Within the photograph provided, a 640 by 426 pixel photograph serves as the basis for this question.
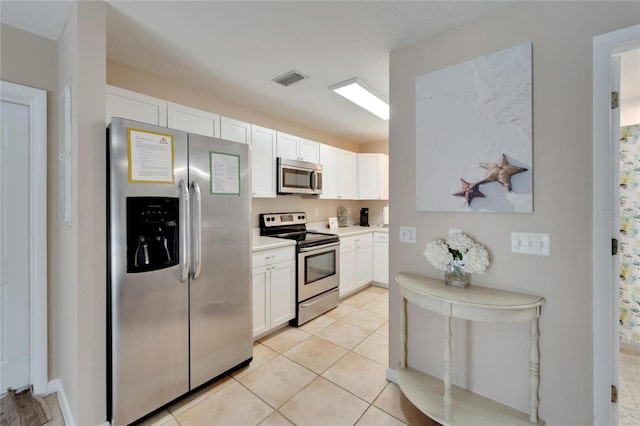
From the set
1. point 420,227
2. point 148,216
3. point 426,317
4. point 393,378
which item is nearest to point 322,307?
point 393,378

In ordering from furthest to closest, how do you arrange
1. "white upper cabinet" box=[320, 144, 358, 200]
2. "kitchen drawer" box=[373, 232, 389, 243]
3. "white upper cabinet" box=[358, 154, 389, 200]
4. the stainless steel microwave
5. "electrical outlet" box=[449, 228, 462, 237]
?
1. "white upper cabinet" box=[358, 154, 389, 200]
2. "kitchen drawer" box=[373, 232, 389, 243]
3. "white upper cabinet" box=[320, 144, 358, 200]
4. the stainless steel microwave
5. "electrical outlet" box=[449, 228, 462, 237]

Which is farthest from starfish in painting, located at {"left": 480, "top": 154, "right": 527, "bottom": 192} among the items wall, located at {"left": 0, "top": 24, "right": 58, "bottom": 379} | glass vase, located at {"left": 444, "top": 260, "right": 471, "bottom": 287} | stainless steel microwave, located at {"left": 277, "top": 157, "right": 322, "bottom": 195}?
wall, located at {"left": 0, "top": 24, "right": 58, "bottom": 379}

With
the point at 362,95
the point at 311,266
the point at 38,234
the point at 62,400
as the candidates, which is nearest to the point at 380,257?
the point at 311,266

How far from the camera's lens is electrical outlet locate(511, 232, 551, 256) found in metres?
1.55

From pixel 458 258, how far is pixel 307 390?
1.43 metres

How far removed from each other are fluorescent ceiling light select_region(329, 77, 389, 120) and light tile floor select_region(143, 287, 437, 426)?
8.38 ft

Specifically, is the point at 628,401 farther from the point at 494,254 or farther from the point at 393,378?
the point at 393,378

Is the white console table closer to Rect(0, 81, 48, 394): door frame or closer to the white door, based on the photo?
Rect(0, 81, 48, 394): door frame

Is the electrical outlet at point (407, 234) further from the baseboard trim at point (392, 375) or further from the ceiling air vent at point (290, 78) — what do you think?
the ceiling air vent at point (290, 78)

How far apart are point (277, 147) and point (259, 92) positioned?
65cm

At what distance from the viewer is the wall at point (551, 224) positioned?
144cm

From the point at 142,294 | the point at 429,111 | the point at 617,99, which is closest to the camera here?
the point at 617,99

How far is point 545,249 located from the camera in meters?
1.55

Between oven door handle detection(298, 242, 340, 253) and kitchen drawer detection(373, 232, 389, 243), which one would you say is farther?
kitchen drawer detection(373, 232, 389, 243)
